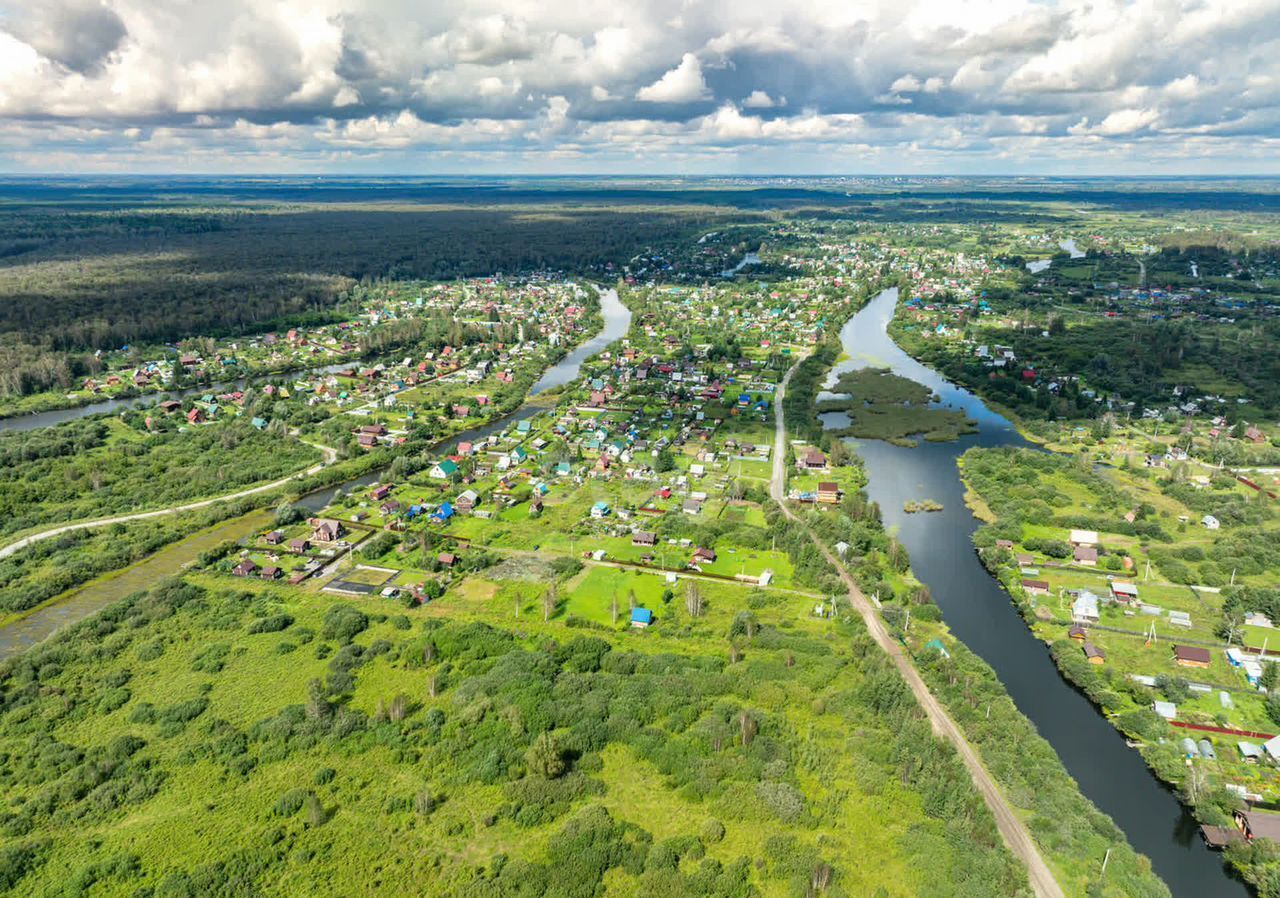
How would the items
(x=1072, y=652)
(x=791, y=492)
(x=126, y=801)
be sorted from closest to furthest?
(x=126, y=801) → (x=1072, y=652) → (x=791, y=492)

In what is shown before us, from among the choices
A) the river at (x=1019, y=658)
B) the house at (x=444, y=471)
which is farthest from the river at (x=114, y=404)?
the river at (x=1019, y=658)

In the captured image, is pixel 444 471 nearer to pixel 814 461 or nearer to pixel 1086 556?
pixel 814 461

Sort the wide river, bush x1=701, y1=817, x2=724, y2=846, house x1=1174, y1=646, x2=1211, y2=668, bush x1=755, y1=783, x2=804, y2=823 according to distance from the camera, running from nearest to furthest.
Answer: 1. bush x1=701, y1=817, x2=724, y2=846
2. bush x1=755, y1=783, x2=804, y2=823
3. the wide river
4. house x1=1174, y1=646, x2=1211, y2=668

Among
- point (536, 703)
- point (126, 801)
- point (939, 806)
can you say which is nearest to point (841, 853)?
point (939, 806)

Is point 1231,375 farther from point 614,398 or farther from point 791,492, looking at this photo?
point 614,398

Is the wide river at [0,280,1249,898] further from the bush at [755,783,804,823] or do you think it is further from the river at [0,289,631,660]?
the bush at [755,783,804,823]

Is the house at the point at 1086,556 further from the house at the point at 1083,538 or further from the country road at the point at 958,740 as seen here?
the country road at the point at 958,740

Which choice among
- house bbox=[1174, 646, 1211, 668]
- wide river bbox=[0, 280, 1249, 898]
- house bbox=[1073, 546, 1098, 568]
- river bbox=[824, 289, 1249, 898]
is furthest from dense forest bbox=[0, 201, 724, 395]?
house bbox=[1174, 646, 1211, 668]
